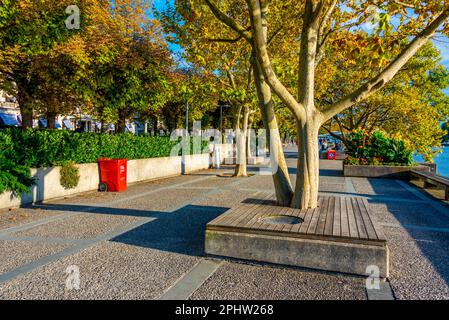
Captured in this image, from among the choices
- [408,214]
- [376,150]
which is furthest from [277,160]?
[376,150]

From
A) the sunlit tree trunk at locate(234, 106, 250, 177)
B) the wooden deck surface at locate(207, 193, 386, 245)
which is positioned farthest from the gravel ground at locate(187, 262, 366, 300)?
the sunlit tree trunk at locate(234, 106, 250, 177)

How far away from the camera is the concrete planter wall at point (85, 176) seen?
8523 millimetres

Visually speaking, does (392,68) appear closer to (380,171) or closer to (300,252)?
(300,252)

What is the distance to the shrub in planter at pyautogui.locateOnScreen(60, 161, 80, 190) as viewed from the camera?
32.0 feet

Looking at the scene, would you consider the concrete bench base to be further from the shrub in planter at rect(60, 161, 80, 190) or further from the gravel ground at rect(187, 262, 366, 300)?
the shrub in planter at rect(60, 161, 80, 190)

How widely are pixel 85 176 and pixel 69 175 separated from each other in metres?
0.77

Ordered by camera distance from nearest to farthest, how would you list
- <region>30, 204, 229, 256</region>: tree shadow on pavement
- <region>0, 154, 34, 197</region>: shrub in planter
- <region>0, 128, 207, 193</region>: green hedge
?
<region>30, 204, 229, 256</region>: tree shadow on pavement < <region>0, 154, 34, 197</region>: shrub in planter < <region>0, 128, 207, 193</region>: green hedge

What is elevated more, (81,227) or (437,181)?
(437,181)

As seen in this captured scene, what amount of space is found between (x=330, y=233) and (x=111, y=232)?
3.87 metres

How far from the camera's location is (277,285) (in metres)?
3.76

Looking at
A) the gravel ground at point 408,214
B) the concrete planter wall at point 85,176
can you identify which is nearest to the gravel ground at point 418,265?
the gravel ground at point 408,214

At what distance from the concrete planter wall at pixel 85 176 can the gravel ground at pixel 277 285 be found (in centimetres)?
667

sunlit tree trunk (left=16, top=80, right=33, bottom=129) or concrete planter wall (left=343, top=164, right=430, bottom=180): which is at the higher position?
sunlit tree trunk (left=16, top=80, right=33, bottom=129)

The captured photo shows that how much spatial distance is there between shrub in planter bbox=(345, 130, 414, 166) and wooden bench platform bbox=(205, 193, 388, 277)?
12.3 metres
